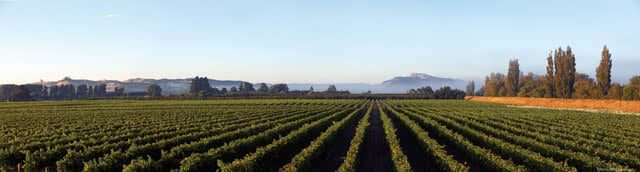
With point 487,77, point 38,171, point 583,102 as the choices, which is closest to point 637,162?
point 38,171

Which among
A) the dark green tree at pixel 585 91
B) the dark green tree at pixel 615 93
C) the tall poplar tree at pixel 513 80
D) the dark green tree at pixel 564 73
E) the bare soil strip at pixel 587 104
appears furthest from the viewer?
the tall poplar tree at pixel 513 80

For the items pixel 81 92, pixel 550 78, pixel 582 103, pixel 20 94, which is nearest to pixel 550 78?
pixel 550 78

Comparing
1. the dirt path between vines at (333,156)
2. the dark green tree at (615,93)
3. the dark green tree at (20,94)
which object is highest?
the dark green tree at (615,93)

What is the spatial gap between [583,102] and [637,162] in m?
59.4

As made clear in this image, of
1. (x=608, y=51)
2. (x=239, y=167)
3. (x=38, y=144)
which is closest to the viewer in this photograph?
(x=239, y=167)

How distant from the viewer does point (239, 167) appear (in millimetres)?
13766

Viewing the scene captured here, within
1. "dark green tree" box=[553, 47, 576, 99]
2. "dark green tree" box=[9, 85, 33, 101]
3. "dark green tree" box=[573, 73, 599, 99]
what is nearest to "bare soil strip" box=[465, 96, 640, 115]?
"dark green tree" box=[553, 47, 576, 99]

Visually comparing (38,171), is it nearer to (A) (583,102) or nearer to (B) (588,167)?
(B) (588,167)

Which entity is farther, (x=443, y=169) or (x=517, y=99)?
(x=517, y=99)

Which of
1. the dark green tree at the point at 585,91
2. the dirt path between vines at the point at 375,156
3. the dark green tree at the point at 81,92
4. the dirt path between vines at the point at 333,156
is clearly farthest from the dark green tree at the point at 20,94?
the dark green tree at the point at 585,91

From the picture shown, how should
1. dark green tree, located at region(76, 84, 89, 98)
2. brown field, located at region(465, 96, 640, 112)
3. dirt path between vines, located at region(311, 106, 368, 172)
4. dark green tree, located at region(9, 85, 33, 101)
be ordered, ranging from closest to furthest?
dirt path between vines, located at region(311, 106, 368, 172) → brown field, located at region(465, 96, 640, 112) → dark green tree, located at region(9, 85, 33, 101) → dark green tree, located at region(76, 84, 89, 98)

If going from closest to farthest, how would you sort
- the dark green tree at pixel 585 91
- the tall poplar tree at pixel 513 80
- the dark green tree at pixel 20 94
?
the dark green tree at pixel 585 91 → the tall poplar tree at pixel 513 80 → the dark green tree at pixel 20 94

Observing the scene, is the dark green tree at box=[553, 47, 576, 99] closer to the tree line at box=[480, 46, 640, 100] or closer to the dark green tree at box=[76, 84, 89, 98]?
the tree line at box=[480, 46, 640, 100]

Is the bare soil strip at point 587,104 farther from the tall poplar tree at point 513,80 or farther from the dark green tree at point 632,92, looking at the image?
the tall poplar tree at point 513,80
